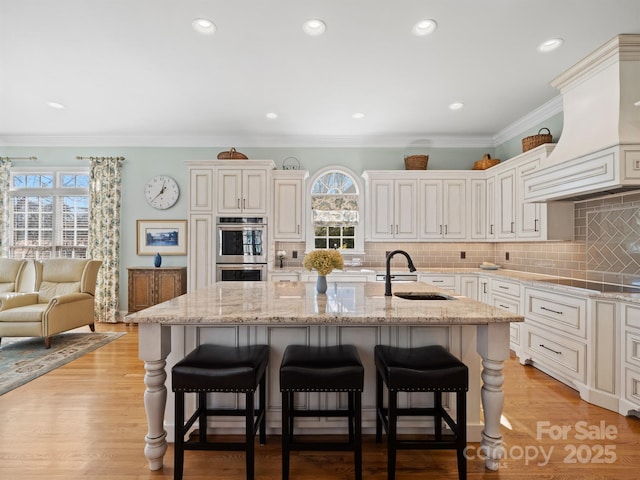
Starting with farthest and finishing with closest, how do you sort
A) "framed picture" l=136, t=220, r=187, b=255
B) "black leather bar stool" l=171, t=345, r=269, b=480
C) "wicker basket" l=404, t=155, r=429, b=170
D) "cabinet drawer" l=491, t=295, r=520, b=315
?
1. "framed picture" l=136, t=220, r=187, b=255
2. "wicker basket" l=404, t=155, r=429, b=170
3. "cabinet drawer" l=491, t=295, r=520, b=315
4. "black leather bar stool" l=171, t=345, r=269, b=480

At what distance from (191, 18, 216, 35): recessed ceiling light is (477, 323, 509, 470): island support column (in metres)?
2.91

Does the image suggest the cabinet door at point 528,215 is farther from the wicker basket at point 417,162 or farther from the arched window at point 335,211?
the arched window at point 335,211

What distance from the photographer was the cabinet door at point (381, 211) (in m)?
5.07

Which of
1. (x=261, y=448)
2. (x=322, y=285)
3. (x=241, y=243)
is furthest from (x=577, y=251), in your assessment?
(x=241, y=243)

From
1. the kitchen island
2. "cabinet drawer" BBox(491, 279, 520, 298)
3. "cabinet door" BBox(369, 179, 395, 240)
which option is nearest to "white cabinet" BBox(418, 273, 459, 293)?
"cabinet drawer" BBox(491, 279, 520, 298)

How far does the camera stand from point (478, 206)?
16.4 ft

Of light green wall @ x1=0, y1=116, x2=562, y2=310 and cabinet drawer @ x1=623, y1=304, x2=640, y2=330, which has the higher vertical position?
light green wall @ x1=0, y1=116, x2=562, y2=310

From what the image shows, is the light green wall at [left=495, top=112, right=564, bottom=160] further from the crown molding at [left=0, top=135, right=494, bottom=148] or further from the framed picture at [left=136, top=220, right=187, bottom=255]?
the framed picture at [left=136, top=220, right=187, bottom=255]

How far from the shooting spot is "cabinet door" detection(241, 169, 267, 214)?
189 inches

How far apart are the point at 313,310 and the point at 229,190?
3386 millimetres

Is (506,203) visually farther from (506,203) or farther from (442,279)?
(442,279)

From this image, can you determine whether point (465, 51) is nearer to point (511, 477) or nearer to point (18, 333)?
point (511, 477)

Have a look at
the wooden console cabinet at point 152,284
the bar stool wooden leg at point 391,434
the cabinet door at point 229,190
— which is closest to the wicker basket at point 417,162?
the cabinet door at point 229,190

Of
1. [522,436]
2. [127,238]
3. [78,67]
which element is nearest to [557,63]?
[522,436]
